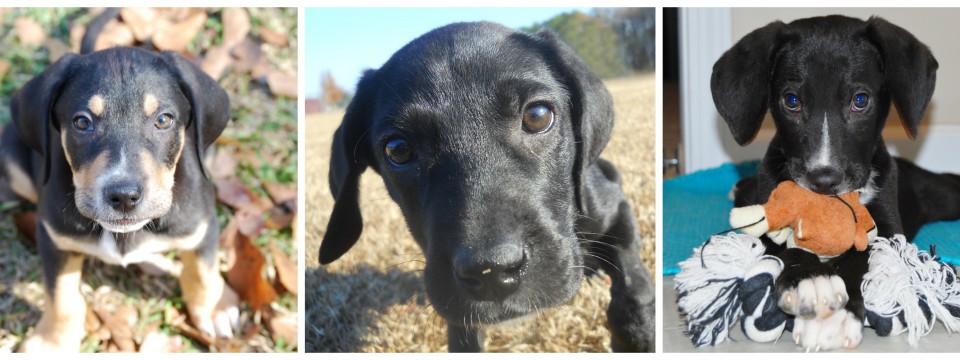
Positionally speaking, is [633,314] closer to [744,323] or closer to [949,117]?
[744,323]

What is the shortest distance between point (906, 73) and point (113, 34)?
294cm

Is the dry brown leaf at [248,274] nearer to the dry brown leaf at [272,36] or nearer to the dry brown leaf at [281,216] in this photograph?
the dry brown leaf at [281,216]

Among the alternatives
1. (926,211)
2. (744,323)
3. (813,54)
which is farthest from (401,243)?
(926,211)

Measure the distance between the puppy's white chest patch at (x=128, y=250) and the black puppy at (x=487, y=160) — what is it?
815mm

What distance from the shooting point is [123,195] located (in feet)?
8.23

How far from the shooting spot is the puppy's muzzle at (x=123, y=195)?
2.50 m

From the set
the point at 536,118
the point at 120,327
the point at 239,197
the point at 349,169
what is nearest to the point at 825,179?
the point at 536,118

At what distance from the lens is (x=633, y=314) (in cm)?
257

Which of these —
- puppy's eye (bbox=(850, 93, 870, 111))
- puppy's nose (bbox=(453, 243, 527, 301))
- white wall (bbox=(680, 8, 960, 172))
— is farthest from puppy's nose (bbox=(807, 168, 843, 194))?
white wall (bbox=(680, 8, 960, 172))

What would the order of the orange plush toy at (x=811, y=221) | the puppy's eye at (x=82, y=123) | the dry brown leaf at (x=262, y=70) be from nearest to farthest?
the orange plush toy at (x=811, y=221) → the puppy's eye at (x=82, y=123) → the dry brown leaf at (x=262, y=70)

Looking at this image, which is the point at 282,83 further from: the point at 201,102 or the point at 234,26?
the point at 201,102

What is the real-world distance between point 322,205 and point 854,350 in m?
1.66

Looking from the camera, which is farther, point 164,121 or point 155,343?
point 155,343

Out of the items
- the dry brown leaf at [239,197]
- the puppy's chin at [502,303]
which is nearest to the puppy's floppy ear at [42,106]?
the dry brown leaf at [239,197]
